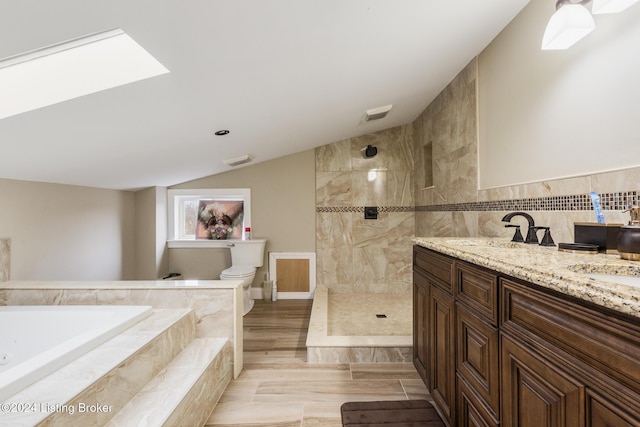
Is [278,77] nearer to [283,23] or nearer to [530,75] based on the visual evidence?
[283,23]

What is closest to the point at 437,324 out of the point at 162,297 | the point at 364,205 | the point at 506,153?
the point at 506,153

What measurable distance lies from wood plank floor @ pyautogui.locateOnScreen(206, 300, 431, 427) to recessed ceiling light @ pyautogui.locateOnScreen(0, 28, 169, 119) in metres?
1.93

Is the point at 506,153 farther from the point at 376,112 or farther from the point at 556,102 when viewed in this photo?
the point at 376,112

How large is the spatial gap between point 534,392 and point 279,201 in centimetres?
338

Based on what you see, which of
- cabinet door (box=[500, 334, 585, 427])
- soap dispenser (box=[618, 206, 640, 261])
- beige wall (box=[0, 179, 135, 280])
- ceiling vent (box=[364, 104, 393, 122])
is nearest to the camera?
cabinet door (box=[500, 334, 585, 427])

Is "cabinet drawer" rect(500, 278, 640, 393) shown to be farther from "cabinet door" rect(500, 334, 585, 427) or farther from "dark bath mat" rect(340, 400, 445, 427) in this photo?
"dark bath mat" rect(340, 400, 445, 427)

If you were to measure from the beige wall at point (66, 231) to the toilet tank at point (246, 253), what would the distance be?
1.32m

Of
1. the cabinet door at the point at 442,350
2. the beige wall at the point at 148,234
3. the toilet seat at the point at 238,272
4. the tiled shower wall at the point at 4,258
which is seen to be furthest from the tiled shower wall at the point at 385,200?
the tiled shower wall at the point at 4,258

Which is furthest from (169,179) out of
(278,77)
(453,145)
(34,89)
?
(453,145)

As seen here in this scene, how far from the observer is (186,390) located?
4.48ft

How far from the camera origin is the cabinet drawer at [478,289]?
1014mm

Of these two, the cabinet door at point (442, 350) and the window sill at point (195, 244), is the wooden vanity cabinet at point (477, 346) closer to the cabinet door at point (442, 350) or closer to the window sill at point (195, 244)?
the cabinet door at point (442, 350)

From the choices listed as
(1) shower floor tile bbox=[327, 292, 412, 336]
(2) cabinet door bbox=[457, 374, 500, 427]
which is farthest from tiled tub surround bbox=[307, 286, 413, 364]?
(2) cabinet door bbox=[457, 374, 500, 427]

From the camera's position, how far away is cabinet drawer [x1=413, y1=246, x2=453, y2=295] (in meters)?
1.38
